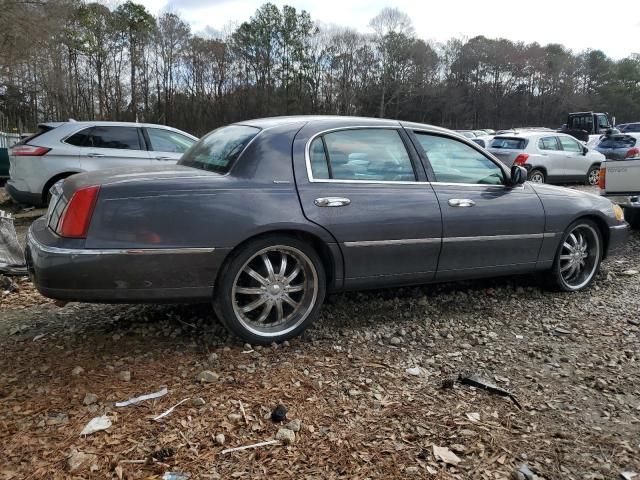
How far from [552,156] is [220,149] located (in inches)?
468

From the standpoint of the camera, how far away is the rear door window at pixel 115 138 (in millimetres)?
8859

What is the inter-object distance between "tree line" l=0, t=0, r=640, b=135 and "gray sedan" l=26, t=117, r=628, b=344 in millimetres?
21078

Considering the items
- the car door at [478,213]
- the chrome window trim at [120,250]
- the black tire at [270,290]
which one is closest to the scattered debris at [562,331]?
the car door at [478,213]

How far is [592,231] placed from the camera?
4898mm

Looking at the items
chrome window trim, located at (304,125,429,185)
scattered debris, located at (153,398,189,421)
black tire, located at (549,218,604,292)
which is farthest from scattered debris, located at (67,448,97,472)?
black tire, located at (549,218,604,292)

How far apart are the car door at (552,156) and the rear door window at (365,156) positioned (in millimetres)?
10680

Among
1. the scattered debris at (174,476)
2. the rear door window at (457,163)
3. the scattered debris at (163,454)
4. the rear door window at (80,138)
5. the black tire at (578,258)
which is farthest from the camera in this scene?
the rear door window at (80,138)

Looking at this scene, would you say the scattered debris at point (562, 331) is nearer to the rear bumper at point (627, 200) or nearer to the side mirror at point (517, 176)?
the side mirror at point (517, 176)

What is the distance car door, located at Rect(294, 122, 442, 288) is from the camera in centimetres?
354

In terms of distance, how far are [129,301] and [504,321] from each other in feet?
9.10

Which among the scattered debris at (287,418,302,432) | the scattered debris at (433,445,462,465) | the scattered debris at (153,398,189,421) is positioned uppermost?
the scattered debris at (153,398,189,421)

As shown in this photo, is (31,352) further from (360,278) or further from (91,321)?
(360,278)

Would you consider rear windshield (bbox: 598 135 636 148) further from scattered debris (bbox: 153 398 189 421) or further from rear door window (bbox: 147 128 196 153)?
scattered debris (bbox: 153 398 189 421)

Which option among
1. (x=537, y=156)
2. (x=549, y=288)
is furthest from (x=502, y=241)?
(x=537, y=156)
